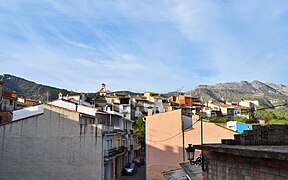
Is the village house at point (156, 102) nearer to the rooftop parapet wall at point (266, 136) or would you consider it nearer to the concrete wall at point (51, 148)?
the concrete wall at point (51, 148)

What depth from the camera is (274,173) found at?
5.51 m

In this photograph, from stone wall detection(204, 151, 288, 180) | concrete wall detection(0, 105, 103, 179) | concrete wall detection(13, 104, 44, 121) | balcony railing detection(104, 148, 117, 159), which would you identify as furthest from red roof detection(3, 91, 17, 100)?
stone wall detection(204, 151, 288, 180)

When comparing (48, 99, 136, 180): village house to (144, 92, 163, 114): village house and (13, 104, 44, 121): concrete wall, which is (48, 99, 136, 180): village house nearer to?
(13, 104, 44, 121): concrete wall

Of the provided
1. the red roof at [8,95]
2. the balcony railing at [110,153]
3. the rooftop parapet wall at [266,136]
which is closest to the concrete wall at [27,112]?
the balcony railing at [110,153]

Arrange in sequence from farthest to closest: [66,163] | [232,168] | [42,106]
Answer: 1. [42,106]
2. [66,163]
3. [232,168]

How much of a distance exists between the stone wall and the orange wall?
15.8 meters

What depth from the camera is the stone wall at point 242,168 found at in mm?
5426

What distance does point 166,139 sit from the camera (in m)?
26.1

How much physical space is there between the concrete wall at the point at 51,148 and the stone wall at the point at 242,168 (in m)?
18.7

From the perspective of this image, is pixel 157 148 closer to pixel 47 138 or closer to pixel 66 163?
pixel 66 163

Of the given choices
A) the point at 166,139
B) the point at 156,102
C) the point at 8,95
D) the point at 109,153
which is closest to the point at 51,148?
the point at 109,153

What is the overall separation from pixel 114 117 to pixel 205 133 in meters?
15.6

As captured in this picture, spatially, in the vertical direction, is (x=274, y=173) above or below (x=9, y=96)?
below

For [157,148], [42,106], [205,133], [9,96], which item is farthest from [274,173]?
[9,96]
